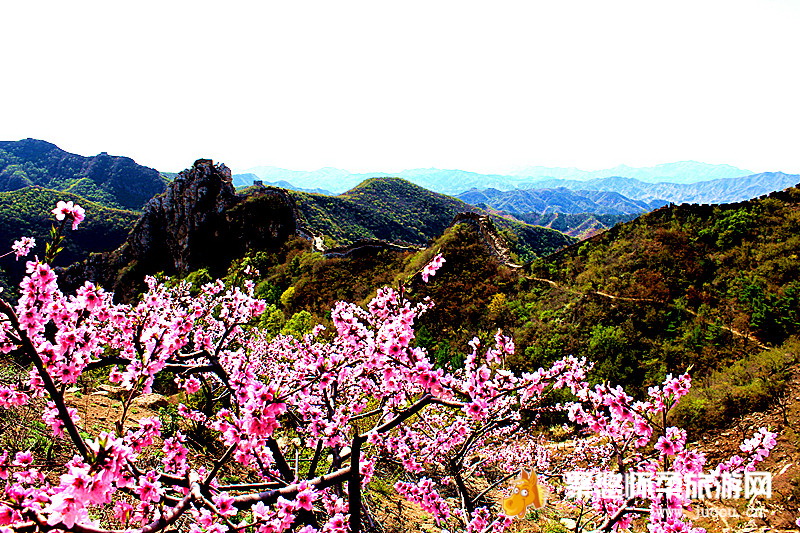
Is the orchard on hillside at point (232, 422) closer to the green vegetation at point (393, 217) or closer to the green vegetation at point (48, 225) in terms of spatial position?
the green vegetation at point (393, 217)

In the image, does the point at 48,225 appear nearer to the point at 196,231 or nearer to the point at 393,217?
the point at 196,231

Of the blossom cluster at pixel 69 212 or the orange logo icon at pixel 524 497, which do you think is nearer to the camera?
the orange logo icon at pixel 524 497

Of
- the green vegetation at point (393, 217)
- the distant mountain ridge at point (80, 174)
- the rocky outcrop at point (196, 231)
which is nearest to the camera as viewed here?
the rocky outcrop at point (196, 231)

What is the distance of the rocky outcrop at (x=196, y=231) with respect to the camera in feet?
121

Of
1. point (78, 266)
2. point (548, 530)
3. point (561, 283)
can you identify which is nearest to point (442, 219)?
point (78, 266)

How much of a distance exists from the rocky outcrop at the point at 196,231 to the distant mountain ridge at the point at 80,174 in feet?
398

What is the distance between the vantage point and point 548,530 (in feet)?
28.5

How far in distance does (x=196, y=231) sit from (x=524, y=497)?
40115mm

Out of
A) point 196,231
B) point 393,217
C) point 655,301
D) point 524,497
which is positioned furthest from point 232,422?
point 393,217

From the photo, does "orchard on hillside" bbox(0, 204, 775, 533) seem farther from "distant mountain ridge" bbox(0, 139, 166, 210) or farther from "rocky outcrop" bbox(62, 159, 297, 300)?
"distant mountain ridge" bbox(0, 139, 166, 210)

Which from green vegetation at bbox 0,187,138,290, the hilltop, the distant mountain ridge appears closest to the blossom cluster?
the hilltop

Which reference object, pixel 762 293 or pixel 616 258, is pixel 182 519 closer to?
pixel 762 293

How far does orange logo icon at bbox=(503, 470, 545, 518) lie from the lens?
314 cm

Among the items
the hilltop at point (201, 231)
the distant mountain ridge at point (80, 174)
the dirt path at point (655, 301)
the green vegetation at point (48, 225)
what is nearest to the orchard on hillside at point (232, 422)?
the dirt path at point (655, 301)
